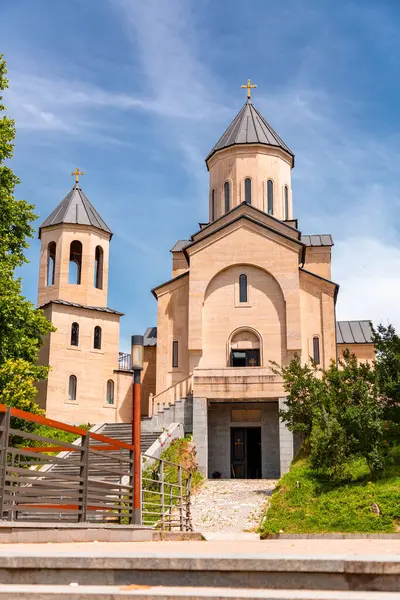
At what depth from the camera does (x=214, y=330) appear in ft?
97.5

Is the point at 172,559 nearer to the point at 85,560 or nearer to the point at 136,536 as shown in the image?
the point at 85,560

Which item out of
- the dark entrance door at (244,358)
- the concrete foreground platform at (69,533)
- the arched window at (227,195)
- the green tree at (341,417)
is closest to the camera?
the concrete foreground platform at (69,533)

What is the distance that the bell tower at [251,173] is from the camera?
3500 centimetres

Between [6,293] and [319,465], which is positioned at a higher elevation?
[6,293]

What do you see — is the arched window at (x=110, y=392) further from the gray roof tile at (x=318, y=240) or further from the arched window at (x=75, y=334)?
the gray roof tile at (x=318, y=240)

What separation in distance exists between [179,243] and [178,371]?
11.0 metres

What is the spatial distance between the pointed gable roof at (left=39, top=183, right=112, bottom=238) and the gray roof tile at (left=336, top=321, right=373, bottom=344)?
13.8m

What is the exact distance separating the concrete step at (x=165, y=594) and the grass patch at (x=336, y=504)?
12.3 meters

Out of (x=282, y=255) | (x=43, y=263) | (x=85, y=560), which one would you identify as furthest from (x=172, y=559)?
(x=43, y=263)

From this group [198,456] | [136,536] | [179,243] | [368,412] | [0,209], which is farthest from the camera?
[179,243]

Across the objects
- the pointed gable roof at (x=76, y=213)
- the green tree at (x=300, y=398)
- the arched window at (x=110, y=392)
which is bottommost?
the green tree at (x=300, y=398)

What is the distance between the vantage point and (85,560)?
4.23 metres

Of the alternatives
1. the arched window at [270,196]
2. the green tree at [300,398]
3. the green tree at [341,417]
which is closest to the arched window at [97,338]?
the arched window at [270,196]

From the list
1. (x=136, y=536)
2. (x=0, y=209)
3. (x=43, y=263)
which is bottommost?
(x=136, y=536)
